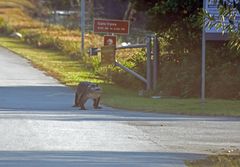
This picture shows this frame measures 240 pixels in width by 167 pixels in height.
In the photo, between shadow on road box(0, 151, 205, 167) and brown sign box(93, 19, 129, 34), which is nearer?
shadow on road box(0, 151, 205, 167)

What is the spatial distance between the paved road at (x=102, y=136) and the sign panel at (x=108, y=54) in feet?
17.4

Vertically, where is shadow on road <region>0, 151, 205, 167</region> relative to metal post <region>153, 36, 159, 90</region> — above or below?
below

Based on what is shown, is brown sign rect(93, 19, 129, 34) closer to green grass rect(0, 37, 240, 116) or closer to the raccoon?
green grass rect(0, 37, 240, 116)

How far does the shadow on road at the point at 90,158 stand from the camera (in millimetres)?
13992

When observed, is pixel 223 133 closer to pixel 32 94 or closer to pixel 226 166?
pixel 226 166

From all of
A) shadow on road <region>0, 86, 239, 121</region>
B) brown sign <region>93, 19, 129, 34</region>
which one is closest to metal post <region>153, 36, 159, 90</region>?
brown sign <region>93, 19, 129, 34</region>

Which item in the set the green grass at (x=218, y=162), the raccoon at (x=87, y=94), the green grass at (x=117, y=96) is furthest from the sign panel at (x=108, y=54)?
the green grass at (x=218, y=162)

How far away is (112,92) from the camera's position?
113 feet

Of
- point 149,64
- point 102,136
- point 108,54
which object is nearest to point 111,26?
point 108,54

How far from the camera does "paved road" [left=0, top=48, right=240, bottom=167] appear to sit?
14734 millimetres

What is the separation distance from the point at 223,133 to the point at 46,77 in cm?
2222

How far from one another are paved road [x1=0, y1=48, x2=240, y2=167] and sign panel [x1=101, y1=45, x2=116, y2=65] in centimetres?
529

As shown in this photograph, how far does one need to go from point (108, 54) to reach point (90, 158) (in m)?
19.4

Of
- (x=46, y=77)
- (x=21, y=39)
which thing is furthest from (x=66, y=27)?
(x=46, y=77)
